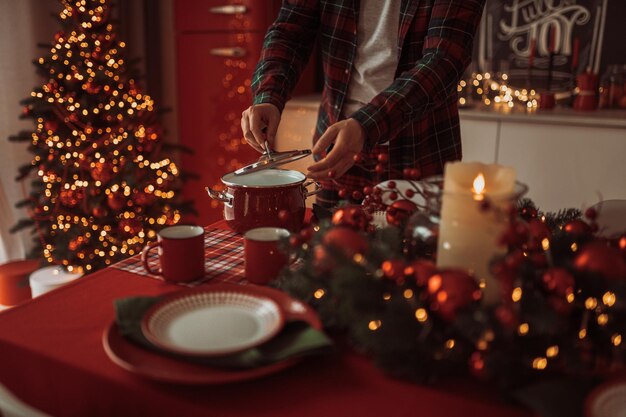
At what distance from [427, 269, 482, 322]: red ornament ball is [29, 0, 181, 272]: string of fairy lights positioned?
1.96 m

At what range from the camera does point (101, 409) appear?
2.22 feet

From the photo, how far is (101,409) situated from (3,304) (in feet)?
7.31

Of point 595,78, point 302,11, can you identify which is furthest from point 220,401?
point 595,78

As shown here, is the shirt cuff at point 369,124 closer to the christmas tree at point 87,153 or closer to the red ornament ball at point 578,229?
the red ornament ball at point 578,229

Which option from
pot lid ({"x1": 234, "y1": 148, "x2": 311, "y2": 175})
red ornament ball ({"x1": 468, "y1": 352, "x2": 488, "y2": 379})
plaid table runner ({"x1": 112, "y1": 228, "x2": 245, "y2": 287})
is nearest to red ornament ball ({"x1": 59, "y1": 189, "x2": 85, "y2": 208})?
plaid table runner ({"x1": 112, "y1": 228, "x2": 245, "y2": 287})

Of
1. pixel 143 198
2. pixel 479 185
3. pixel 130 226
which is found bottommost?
pixel 130 226

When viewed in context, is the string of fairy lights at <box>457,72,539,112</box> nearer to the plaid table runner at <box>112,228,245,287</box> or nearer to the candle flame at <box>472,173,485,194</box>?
the plaid table runner at <box>112,228,245,287</box>

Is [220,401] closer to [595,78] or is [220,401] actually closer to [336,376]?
[336,376]

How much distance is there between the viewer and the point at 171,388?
Answer: 646 millimetres

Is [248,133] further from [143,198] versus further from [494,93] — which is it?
[494,93]

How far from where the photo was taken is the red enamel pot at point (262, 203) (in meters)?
1.07

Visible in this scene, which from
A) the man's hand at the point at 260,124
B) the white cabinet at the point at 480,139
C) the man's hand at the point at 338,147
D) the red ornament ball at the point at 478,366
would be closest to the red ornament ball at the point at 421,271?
the red ornament ball at the point at 478,366

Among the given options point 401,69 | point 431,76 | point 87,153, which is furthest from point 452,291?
point 87,153

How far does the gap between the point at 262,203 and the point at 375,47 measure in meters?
0.71
